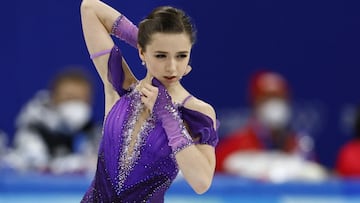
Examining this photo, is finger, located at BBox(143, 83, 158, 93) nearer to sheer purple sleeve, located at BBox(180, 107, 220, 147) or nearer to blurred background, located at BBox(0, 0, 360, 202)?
sheer purple sleeve, located at BBox(180, 107, 220, 147)

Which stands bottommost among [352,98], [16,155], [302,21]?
[16,155]

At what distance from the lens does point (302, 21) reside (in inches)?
295

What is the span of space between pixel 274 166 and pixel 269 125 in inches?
28.8

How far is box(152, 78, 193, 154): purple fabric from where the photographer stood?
3113 mm

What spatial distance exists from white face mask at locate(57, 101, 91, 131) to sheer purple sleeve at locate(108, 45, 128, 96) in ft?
8.61

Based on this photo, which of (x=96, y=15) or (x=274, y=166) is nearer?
(x=96, y=15)

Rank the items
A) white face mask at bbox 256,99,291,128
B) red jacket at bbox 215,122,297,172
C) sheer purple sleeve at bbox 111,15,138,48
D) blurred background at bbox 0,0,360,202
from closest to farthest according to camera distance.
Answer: sheer purple sleeve at bbox 111,15,138,48 → red jacket at bbox 215,122,297,172 → white face mask at bbox 256,99,291,128 → blurred background at bbox 0,0,360,202

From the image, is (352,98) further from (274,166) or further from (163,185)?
(163,185)

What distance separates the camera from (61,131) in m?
5.95

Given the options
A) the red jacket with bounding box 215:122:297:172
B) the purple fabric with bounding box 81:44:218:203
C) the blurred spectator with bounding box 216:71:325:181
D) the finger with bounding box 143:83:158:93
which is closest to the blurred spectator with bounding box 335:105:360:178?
the blurred spectator with bounding box 216:71:325:181

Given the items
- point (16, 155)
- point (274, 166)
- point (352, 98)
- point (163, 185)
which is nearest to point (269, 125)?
point (274, 166)

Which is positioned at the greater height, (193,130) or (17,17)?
(17,17)

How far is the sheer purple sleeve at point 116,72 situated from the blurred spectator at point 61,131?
7.71 feet

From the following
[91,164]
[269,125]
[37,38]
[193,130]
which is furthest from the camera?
[37,38]
